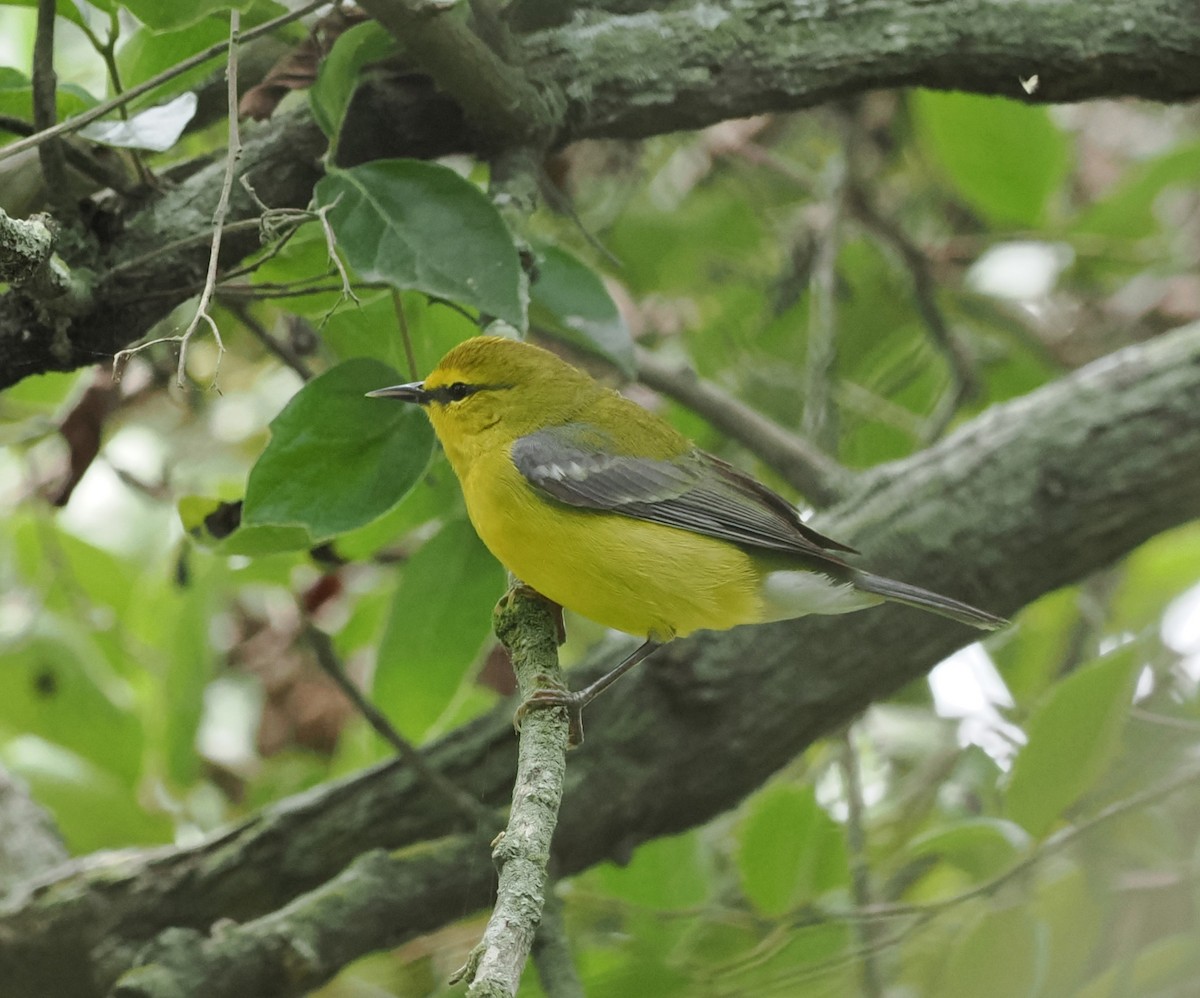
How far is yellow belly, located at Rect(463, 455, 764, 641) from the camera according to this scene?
7.32 ft

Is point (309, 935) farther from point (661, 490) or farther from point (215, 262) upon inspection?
point (215, 262)

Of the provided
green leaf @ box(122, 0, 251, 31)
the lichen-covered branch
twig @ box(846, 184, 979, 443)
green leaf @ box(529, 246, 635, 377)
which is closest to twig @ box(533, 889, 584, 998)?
green leaf @ box(529, 246, 635, 377)

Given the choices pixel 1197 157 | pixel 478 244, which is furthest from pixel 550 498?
pixel 1197 157

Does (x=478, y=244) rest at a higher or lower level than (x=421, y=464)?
higher

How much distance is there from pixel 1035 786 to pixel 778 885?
22.7 inches

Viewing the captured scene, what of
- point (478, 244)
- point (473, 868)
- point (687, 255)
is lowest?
point (473, 868)

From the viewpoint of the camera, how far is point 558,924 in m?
2.13

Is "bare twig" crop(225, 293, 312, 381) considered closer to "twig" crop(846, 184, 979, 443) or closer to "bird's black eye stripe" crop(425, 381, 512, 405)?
"bird's black eye stripe" crop(425, 381, 512, 405)

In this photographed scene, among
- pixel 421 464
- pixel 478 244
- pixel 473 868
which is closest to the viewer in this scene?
pixel 478 244

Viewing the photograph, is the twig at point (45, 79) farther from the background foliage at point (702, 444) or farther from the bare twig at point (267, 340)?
the bare twig at point (267, 340)

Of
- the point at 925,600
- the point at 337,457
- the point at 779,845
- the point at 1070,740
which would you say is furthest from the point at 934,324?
the point at 337,457

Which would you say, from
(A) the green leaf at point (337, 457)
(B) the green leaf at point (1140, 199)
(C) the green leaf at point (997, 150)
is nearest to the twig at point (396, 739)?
(A) the green leaf at point (337, 457)

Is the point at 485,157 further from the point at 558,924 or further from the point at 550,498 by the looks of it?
the point at 558,924

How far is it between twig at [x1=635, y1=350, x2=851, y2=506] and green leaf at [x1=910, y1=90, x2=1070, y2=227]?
3.02ft
